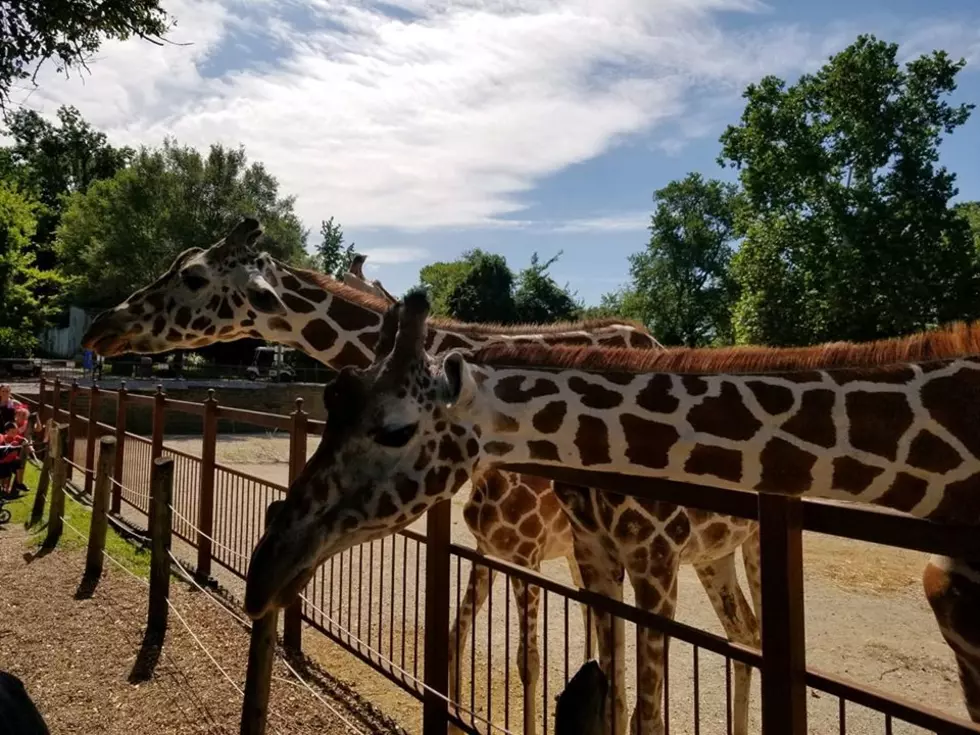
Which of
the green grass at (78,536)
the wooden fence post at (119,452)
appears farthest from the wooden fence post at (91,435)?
the wooden fence post at (119,452)

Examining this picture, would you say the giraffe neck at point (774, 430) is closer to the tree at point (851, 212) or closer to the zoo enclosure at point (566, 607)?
the zoo enclosure at point (566, 607)

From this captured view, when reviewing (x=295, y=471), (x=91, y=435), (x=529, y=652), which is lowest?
(x=529, y=652)

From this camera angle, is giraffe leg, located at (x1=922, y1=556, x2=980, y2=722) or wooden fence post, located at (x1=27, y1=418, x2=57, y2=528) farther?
wooden fence post, located at (x1=27, y1=418, x2=57, y2=528)

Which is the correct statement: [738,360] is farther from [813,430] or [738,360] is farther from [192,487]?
[192,487]

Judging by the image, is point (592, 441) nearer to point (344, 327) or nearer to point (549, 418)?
point (549, 418)

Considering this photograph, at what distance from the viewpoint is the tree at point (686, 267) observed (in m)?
41.2

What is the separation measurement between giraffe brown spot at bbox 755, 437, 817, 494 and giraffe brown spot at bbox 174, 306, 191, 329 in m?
4.04

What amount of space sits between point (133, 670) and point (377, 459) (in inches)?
141

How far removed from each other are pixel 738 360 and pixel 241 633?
175 inches

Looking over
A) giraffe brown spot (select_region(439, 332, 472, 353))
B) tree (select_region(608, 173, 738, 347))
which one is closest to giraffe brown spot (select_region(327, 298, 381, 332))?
giraffe brown spot (select_region(439, 332, 472, 353))

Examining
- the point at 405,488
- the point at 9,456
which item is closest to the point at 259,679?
the point at 405,488

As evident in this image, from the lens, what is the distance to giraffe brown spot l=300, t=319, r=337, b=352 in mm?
4840

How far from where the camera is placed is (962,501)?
97.4 inches

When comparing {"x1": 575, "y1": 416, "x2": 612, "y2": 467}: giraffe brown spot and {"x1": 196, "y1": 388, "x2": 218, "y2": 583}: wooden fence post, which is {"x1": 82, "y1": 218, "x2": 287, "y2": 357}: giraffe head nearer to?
{"x1": 196, "y1": 388, "x2": 218, "y2": 583}: wooden fence post
